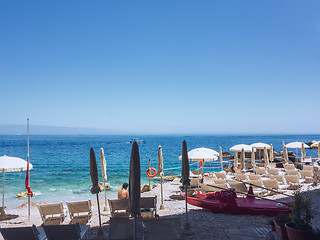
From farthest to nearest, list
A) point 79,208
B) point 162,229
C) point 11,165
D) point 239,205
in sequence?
point 11,165 < point 239,205 < point 79,208 < point 162,229

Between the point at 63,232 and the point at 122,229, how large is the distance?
44.4 inches

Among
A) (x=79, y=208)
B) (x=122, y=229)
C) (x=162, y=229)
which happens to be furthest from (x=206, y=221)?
(x=79, y=208)

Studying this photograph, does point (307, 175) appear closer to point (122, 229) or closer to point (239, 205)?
point (239, 205)

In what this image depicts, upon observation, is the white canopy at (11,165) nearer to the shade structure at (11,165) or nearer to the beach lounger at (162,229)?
the shade structure at (11,165)

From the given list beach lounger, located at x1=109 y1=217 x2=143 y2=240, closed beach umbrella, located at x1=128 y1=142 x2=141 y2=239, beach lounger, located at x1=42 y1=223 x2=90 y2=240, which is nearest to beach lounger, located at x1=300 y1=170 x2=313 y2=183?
beach lounger, located at x1=109 y1=217 x2=143 y2=240

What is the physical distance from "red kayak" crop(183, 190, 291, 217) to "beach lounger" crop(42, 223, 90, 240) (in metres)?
4.31

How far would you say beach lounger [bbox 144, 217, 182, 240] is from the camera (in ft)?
Result: 16.2

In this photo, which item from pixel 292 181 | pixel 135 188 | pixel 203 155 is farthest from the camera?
pixel 292 181

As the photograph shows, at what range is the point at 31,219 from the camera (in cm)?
860

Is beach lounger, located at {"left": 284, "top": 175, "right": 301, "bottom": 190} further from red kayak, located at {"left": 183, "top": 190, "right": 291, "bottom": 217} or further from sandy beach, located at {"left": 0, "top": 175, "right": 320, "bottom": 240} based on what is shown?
red kayak, located at {"left": 183, "top": 190, "right": 291, "bottom": 217}

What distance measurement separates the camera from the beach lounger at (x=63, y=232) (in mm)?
4808

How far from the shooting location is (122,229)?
16.9ft

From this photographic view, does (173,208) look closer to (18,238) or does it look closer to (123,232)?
(123,232)

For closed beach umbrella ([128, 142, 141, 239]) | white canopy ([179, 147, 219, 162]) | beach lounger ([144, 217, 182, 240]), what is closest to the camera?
closed beach umbrella ([128, 142, 141, 239])
